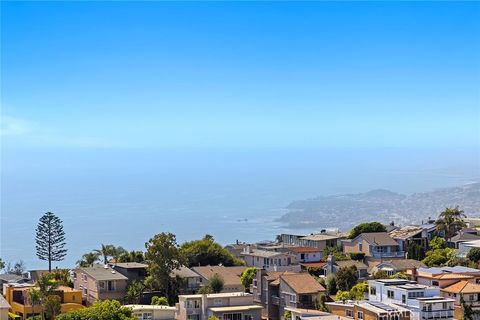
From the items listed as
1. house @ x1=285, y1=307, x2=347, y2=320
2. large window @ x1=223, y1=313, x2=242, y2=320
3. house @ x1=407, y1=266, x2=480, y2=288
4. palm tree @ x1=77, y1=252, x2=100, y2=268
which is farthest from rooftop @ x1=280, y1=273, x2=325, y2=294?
palm tree @ x1=77, y1=252, x2=100, y2=268

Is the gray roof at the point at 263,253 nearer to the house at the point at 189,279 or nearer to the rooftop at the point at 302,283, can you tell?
the house at the point at 189,279

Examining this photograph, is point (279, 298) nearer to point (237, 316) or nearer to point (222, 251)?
point (237, 316)

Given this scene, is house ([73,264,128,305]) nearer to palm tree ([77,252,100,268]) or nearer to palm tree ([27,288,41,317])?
palm tree ([27,288,41,317])

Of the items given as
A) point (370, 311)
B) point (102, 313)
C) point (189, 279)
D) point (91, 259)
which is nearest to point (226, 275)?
point (189, 279)

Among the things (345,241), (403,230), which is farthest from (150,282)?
(403,230)

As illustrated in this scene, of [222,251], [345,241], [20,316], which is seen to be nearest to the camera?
[20,316]

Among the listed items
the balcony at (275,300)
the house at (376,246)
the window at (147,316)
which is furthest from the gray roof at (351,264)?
the window at (147,316)
